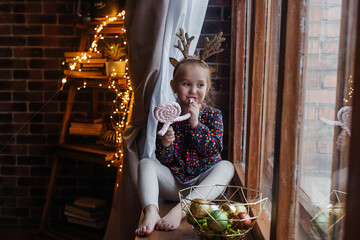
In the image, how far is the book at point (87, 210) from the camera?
3.11 m

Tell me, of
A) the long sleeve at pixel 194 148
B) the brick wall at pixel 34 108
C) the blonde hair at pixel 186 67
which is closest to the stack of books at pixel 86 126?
the brick wall at pixel 34 108

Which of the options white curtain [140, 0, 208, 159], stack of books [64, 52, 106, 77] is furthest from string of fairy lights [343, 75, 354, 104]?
stack of books [64, 52, 106, 77]

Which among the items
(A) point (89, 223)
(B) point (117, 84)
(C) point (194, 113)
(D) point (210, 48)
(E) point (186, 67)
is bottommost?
(A) point (89, 223)

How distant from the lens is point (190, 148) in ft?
6.62

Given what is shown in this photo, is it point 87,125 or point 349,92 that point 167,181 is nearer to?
point 349,92

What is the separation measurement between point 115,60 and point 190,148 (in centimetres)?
117

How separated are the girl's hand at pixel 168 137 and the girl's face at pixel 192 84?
→ 0.63 feet

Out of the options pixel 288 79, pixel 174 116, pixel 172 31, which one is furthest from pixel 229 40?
pixel 288 79

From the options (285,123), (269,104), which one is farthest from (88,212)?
(285,123)

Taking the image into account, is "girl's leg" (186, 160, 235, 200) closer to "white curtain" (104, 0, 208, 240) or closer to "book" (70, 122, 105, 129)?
"white curtain" (104, 0, 208, 240)

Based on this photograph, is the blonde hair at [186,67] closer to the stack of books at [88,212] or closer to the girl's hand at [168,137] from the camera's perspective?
the girl's hand at [168,137]

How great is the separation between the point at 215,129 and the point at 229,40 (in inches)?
37.8

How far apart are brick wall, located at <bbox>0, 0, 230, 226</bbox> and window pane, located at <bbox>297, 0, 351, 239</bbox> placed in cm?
245

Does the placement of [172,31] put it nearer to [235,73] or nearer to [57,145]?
[235,73]
